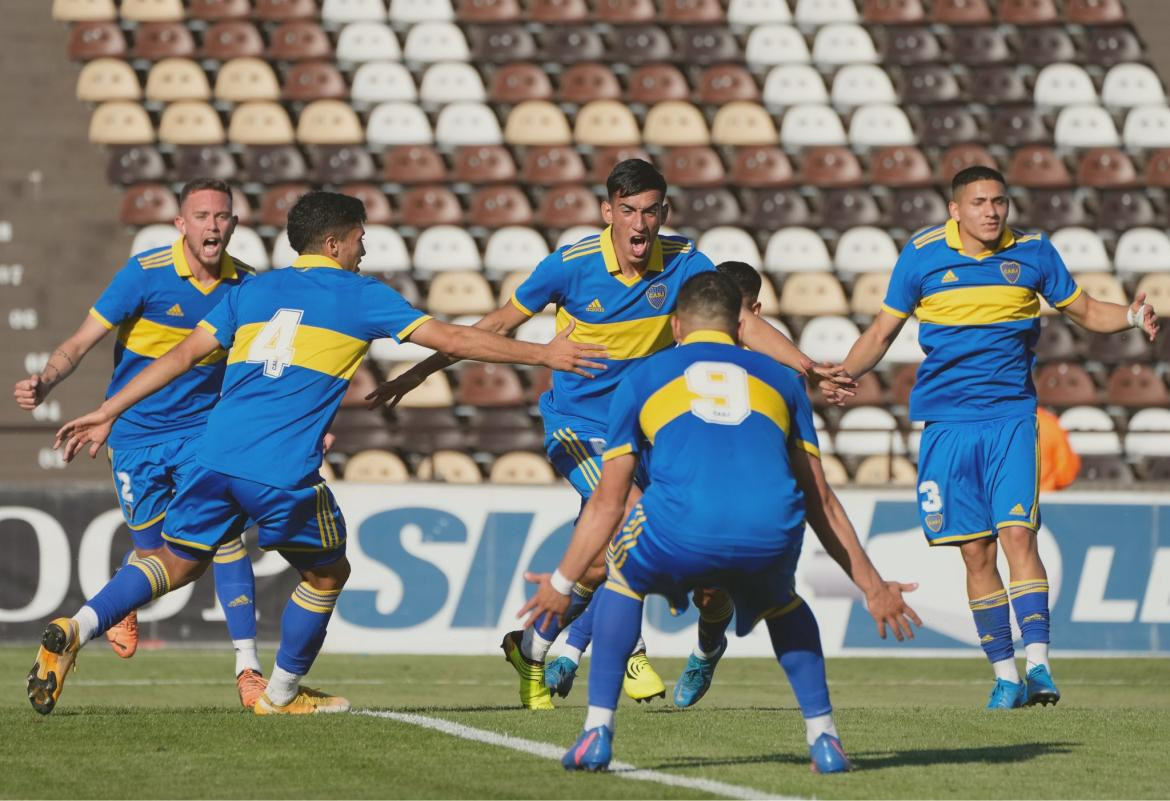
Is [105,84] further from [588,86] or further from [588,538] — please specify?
[588,538]

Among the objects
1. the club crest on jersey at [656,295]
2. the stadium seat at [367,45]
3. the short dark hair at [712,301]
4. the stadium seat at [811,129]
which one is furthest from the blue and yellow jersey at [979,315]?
the stadium seat at [367,45]

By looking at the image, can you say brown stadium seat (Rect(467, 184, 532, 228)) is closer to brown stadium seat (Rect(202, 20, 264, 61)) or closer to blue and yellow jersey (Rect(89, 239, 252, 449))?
brown stadium seat (Rect(202, 20, 264, 61))

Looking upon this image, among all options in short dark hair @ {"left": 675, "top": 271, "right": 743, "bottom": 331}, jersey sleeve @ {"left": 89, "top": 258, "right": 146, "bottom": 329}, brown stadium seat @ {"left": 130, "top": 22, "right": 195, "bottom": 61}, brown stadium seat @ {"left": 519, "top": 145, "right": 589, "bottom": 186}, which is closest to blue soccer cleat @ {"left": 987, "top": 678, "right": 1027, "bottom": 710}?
short dark hair @ {"left": 675, "top": 271, "right": 743, "bottom": 331}

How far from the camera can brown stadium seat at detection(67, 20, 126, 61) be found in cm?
2012

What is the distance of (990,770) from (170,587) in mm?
3599

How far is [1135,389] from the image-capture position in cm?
1770

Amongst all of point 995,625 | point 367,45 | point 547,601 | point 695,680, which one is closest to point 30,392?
point 695,680

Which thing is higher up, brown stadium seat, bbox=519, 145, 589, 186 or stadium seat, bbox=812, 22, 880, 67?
stadium seat, bbox=812, 22, 880, 67

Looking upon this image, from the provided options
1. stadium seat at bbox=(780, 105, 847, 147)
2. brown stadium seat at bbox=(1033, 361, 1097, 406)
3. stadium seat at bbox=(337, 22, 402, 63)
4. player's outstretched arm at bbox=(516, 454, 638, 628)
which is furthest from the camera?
stadium seat at bbox=(337, 22, 402, 63)

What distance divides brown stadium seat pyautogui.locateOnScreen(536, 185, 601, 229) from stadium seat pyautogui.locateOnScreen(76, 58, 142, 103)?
4.97 m

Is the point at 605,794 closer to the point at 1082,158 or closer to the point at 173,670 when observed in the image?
the point at 173,670

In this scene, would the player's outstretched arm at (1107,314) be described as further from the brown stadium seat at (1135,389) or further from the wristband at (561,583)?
the brown stadium seat at (1135,389)

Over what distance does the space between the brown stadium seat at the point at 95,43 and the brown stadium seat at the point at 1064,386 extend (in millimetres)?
10906

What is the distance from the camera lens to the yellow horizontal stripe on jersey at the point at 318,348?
7219 millimetres
